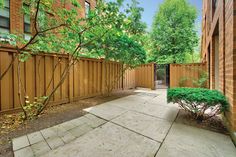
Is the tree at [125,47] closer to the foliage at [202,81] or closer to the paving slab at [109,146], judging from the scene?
the paving slab at [109,146]

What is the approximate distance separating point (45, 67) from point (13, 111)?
58.9 inches

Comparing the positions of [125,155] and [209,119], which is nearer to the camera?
[125,155]

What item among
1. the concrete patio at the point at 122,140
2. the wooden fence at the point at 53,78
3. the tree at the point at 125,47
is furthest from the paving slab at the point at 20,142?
the tree at the point at 125,47

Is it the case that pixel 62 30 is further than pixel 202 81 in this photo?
No

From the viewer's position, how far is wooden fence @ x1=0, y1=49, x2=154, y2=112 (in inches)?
136

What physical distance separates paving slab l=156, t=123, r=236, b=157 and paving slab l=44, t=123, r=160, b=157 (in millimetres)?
245

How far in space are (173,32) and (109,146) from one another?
14317 millimetres

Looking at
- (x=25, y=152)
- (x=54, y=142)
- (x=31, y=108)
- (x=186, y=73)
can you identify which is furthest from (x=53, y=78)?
(x=186, y=73)

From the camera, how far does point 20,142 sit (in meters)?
2.32

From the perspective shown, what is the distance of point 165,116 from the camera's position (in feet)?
12.4

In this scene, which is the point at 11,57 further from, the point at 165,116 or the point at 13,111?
the point at 165,116

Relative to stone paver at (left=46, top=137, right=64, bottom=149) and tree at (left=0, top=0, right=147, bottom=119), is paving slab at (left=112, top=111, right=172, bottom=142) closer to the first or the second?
stone paver at (left=46, top=137, right=64, bottom=149)

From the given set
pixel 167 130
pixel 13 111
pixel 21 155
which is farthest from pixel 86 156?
pixel 13 111

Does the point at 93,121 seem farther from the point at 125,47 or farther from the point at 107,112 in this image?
the point at 125,47
